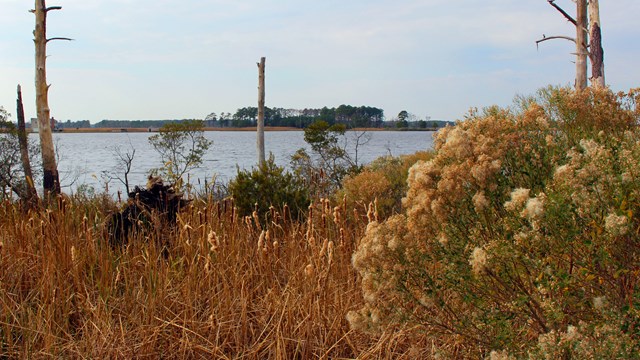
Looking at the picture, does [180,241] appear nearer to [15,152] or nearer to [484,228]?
[484,228]

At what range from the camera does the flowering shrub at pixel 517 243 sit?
2236 mm

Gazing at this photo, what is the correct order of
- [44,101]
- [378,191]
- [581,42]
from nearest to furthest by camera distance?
[378,191] → [44,101] → [581,42]

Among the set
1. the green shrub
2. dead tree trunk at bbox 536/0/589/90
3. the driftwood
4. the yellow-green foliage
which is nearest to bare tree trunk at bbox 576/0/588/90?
dead tree trunk at bbox 536/0/589/90

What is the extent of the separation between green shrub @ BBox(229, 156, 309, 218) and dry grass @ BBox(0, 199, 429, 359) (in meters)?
2.46

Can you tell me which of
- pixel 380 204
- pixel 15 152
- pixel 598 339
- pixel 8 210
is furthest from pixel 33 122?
pixel 598 339

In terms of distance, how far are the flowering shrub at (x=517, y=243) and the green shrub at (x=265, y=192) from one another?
450 cm

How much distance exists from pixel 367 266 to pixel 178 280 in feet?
7.06

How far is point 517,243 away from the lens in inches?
90.0

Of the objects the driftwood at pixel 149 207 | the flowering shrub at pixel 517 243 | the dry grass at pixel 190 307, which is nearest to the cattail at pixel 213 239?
the dry grass at pixel 190 307

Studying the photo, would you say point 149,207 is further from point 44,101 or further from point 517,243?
point 44,101

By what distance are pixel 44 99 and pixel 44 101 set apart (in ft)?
0.13

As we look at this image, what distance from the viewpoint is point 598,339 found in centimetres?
230

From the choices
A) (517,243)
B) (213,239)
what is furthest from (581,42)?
(517,243)

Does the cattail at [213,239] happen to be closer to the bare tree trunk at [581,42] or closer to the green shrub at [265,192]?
the green shrub at [265,192]
